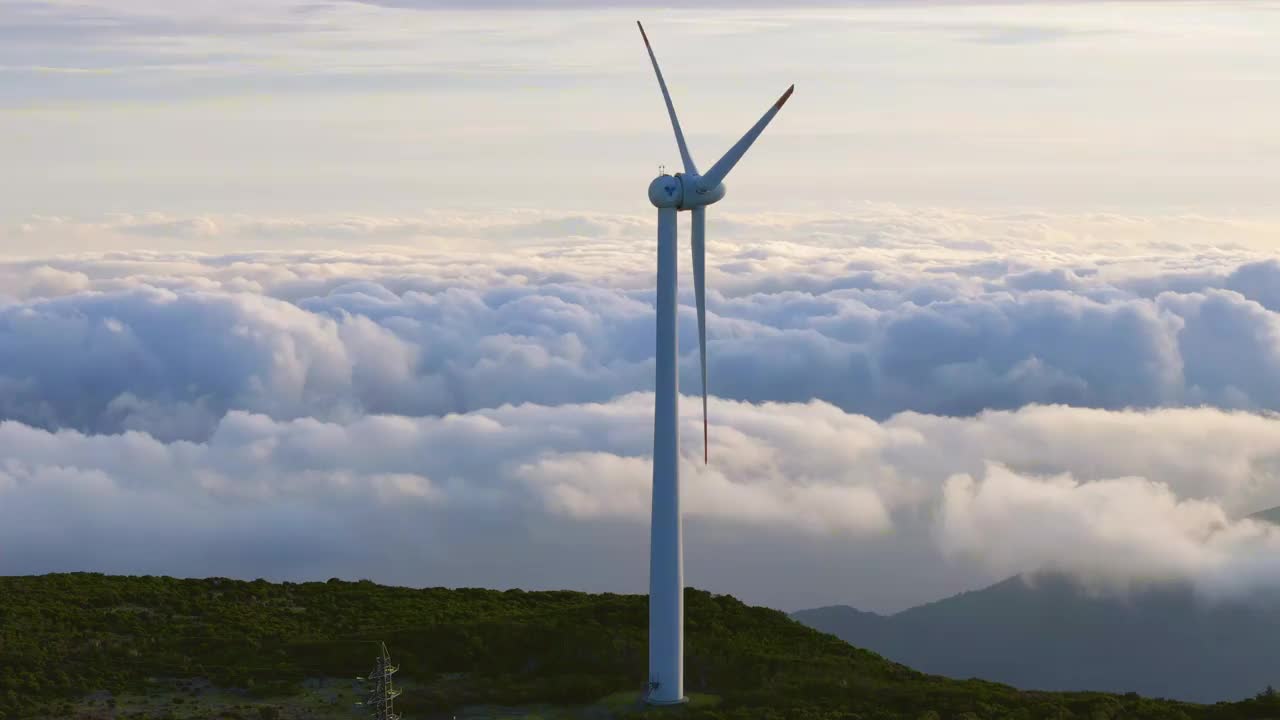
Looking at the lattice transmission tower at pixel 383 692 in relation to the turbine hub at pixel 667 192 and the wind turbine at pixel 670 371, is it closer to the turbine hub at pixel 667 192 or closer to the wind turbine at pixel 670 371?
the wind turbine at pixel 670 371

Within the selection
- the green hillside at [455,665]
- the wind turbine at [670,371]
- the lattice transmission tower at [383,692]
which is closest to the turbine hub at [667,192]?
the wind turbine at [670,371]

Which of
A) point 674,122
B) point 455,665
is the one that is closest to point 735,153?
point 674,122

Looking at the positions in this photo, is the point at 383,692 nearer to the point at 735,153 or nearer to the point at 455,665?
the point at 455,665

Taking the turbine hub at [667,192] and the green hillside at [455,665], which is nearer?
the turbine hub at [667,192]

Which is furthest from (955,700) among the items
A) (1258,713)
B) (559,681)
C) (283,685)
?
(283,685)

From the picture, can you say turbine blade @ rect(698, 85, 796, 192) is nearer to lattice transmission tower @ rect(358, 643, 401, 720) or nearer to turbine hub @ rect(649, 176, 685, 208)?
turbine hub @ rect(649, 176, 685, 208)

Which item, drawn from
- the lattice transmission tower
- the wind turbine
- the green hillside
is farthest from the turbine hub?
the green hillside
